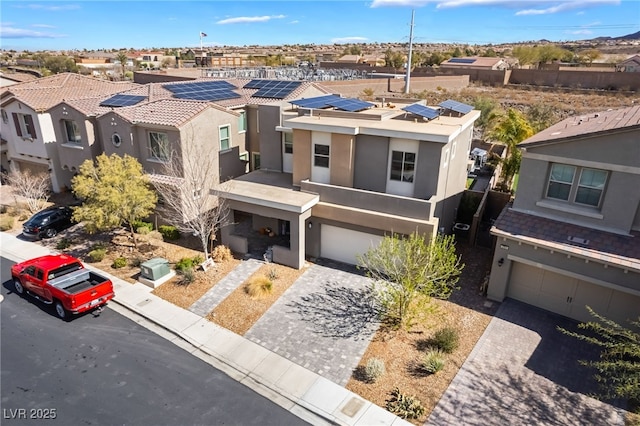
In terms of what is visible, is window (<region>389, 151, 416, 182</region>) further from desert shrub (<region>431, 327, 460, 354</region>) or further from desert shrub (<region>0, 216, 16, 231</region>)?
desert shrub (<region>0, 216, 16, 231</region>)

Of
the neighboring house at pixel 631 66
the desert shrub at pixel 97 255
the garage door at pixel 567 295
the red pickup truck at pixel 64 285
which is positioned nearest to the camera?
the garage door at pixel 567 295

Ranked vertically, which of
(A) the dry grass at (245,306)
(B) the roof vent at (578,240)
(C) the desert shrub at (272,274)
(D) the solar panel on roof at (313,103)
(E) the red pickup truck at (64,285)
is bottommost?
(A) the dry grass at (245,306)

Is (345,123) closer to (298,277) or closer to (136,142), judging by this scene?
(298,277)

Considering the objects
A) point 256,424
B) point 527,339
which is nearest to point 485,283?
point 527,339

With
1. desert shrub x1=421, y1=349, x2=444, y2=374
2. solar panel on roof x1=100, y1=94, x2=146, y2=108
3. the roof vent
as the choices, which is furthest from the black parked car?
the roof vent

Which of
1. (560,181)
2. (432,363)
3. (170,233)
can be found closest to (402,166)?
(560,181)

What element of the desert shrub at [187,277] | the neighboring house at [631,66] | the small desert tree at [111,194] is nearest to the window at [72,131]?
the small desert tree at [111,194]

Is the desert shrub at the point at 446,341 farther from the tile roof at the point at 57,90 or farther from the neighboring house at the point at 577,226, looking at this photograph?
the tile roof at the point at 57,90
